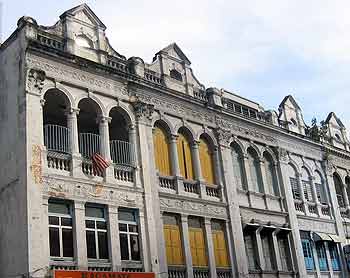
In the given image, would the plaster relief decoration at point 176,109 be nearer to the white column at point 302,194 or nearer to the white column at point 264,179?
the white column at point 264,179

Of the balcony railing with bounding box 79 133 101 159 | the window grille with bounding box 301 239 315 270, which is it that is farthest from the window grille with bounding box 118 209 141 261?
the window grille with bounding box 301 239 315 270

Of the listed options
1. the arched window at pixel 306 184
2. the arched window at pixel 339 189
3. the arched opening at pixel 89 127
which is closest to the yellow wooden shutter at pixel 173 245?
the arched opening at pixel 89 127

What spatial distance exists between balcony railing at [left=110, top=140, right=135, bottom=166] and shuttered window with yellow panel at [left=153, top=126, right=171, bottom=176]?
3.77 feet

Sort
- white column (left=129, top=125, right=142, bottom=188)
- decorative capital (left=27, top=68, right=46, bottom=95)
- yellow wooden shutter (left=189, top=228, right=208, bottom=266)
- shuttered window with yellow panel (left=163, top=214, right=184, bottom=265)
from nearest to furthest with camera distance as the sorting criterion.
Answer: decorative capital (left=27, top=68, right=46, bottom=95), white column (left=129, top=125, right=142, bottom=188), shuttered window with yellow panel (left=163, top=214, right=184, bottom=265), yellow wooden shutter (left=189, top=228, right=208, bottom=266)

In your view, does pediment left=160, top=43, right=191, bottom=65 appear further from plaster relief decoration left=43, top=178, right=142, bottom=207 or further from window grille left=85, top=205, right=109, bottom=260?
window grille left=85, top=205, right=109, bottom=260

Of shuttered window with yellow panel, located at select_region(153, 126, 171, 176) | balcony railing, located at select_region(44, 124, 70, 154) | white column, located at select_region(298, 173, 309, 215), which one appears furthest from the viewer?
white column, located at select_region(298, 173, 309, 215)

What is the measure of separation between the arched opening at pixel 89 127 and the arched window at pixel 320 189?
40.8 feet

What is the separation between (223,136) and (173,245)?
5.64m

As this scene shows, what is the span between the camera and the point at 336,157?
29.6m

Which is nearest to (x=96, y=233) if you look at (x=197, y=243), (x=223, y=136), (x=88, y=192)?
(x=88, y=192)

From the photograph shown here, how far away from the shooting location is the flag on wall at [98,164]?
17688mm

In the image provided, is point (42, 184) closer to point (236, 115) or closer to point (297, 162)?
point (236, 115)

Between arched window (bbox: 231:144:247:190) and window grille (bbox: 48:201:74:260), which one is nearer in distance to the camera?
window grille (bbox: 48:201:74:260)

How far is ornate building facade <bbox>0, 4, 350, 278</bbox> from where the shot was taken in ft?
53.3
